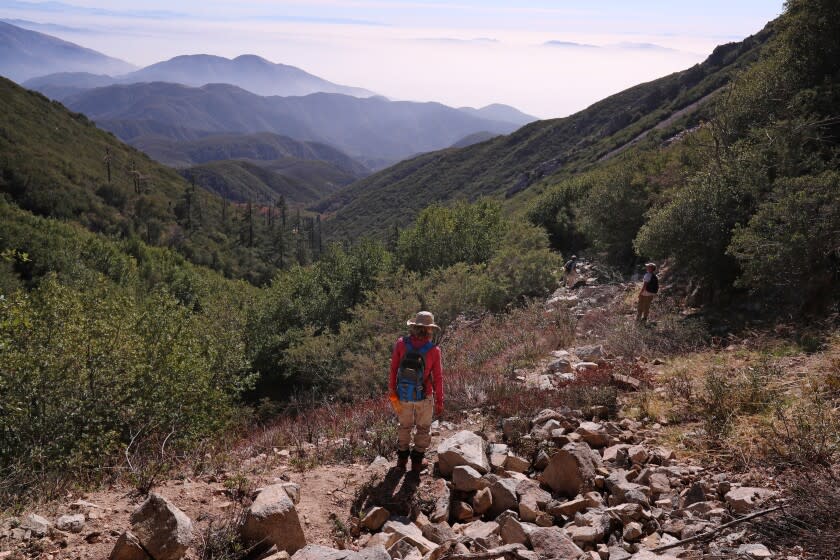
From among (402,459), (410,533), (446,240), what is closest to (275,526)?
(410,533)

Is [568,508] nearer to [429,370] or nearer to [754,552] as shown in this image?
[754,552]

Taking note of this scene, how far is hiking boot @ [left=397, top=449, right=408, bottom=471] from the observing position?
22.1ft

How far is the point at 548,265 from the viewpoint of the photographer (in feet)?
81.4

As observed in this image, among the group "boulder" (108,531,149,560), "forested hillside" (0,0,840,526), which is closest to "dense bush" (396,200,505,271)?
"forested hillside" (0,0,840,526)

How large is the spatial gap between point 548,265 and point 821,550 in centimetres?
2116

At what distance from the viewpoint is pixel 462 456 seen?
21.0ft

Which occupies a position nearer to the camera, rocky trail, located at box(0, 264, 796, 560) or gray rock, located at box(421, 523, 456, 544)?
rocky trail, located at box(0, 264, 796, 560)

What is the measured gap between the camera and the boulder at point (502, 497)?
18.8ft

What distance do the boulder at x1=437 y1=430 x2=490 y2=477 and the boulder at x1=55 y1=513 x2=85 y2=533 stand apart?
4.01 meters

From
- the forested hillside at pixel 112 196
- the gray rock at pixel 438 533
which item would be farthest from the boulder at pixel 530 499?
the forested hillside at pixel 112 196

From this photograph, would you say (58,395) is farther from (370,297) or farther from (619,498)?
(370,297)

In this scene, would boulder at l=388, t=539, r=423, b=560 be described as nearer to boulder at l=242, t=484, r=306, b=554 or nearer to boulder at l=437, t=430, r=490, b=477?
boulder at l=242, t=484, r=306, b=554

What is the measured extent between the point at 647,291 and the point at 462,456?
973 centimetres

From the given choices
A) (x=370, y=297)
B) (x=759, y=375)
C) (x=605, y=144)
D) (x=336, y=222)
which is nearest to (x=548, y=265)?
(x=370, y=297)
